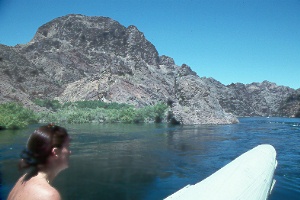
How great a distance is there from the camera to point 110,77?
6769 cm

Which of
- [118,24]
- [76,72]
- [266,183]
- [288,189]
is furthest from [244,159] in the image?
[118,24]

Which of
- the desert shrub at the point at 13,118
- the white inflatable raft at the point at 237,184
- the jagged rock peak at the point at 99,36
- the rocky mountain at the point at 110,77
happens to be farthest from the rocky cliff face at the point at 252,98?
the white inflatable raft at the point at 237,184

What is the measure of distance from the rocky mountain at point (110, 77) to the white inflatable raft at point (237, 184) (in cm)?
3087

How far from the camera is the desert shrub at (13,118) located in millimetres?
23902

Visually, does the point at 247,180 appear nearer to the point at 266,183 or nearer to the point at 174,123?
the point at 266,183

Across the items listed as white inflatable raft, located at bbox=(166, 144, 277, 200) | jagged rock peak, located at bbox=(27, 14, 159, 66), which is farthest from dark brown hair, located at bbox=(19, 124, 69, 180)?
jagged rock peak, located at bbox=(27, 14, 159, 66)

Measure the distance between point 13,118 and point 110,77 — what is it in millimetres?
43546

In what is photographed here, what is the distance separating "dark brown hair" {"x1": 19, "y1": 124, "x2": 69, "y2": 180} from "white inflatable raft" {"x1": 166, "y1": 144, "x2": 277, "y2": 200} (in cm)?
298

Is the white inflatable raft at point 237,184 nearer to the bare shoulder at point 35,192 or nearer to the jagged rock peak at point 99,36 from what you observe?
the bare shoulder at point 35,192

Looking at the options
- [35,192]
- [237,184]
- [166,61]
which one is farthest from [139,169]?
[166,61]

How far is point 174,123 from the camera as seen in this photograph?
125 feet

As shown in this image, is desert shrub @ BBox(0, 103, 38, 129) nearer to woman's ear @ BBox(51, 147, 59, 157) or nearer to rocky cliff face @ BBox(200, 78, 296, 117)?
woman's ear @ BBox(51, 147, 59, 157)

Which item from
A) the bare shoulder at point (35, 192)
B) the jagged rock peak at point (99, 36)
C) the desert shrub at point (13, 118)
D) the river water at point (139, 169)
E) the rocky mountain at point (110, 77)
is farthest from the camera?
the jagged rock peak at point (99, 36)

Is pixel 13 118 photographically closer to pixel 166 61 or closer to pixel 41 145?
pixel 41 145
